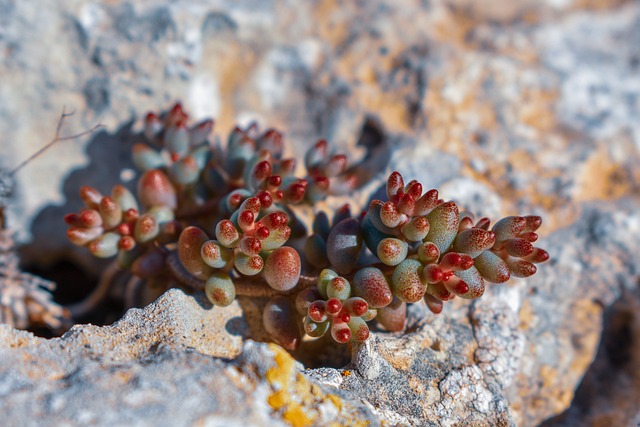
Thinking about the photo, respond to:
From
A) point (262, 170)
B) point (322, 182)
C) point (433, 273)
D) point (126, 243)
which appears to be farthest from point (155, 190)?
point (433, 273)

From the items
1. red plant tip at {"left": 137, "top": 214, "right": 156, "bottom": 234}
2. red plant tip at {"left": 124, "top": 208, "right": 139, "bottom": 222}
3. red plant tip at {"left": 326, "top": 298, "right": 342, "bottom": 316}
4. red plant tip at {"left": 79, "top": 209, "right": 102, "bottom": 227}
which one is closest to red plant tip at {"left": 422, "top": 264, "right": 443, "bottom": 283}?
red plant tip at {"left": 326, "top": 298, "right": 342, "bottom": 316}

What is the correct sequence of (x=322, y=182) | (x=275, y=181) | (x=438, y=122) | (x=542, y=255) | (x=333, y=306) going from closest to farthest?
(x=333, y=306) → (x=542, y=255) → (x=275, y=181) → (x=322, y=182) → (x=438, y=122)

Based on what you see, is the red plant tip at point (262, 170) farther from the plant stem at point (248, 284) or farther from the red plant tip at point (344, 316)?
the red plant tip at point (344, 316)

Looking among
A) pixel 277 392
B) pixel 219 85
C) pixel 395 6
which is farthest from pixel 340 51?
pixel 277 392

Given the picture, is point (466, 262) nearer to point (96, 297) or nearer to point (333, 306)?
point (333, 306)

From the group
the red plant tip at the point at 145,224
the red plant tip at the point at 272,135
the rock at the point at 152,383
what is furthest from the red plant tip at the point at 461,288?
the red plant tip at the point at 145,224

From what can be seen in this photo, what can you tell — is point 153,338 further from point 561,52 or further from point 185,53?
point 561,52
